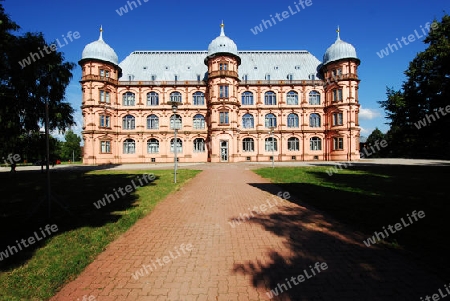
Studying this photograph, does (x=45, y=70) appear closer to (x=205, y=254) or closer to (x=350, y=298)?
(x=205, y=254)

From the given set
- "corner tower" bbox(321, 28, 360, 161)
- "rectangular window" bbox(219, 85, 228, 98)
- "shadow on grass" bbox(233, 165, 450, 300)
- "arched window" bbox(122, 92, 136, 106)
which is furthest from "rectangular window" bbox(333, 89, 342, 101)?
"arched window" bbox(122, 92, 136, 106)

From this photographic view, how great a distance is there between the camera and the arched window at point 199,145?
1412 inches

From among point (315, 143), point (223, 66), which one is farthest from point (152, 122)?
point (315, 143)

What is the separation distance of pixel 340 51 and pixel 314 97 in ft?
26.3

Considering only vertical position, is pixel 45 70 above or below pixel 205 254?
above

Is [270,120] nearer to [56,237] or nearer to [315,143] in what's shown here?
[315,143]

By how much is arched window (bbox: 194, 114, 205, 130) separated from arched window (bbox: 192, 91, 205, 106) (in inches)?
82.6

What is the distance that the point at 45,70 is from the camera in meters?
16.8

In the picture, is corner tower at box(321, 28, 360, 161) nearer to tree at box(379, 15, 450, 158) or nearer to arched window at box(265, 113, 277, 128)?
arched window at box(265, 113, 277, 128)

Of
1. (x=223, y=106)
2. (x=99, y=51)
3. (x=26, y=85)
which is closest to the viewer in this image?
(x=26, y=85)

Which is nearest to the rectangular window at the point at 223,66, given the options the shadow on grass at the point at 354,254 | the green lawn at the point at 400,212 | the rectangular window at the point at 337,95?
the rectangular window at the point at 337,95

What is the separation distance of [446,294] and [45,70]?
78.4ft

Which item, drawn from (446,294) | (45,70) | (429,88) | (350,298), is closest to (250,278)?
(350,298)

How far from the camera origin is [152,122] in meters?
36.1
